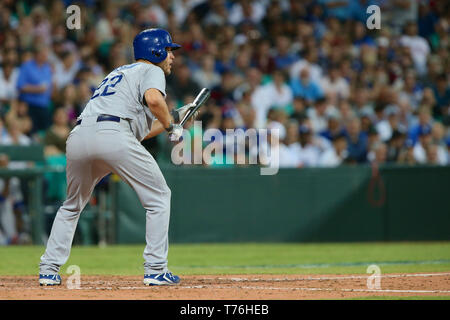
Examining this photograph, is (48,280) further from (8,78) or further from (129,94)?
(8,78)

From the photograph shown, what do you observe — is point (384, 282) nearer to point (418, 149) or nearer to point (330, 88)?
point (418, 149)

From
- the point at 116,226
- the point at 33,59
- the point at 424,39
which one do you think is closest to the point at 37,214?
the point at 116,226

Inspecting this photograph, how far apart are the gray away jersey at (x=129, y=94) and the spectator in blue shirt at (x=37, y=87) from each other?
746 cm

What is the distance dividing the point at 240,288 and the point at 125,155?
4.85ft

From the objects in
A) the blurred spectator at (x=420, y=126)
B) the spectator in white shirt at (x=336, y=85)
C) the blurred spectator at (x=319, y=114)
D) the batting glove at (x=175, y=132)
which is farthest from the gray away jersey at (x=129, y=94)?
the spectator in white shirt at (x=336, y=85)

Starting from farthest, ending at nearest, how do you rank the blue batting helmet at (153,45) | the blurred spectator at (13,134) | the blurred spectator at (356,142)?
the blurred spectator at (356,142) < the blurred spectator at (13,134) < the blue batting helmet at (153,45)

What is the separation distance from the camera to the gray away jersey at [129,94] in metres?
6.92

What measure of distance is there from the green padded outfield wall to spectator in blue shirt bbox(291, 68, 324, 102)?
2.81 m

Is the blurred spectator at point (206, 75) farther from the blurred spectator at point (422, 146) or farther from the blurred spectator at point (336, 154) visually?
the blurred spectator at point (422, 146)

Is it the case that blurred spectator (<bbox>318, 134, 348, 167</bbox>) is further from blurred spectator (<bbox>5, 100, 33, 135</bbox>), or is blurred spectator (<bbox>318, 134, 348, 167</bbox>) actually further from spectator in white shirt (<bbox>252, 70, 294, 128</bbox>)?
blurred spectator (<bbox>5, 100, 33, 135</bbox>)

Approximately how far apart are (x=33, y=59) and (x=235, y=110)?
365 cm

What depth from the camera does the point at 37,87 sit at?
1419cm

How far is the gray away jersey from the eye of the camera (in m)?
6.92

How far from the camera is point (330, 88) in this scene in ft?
54.5
